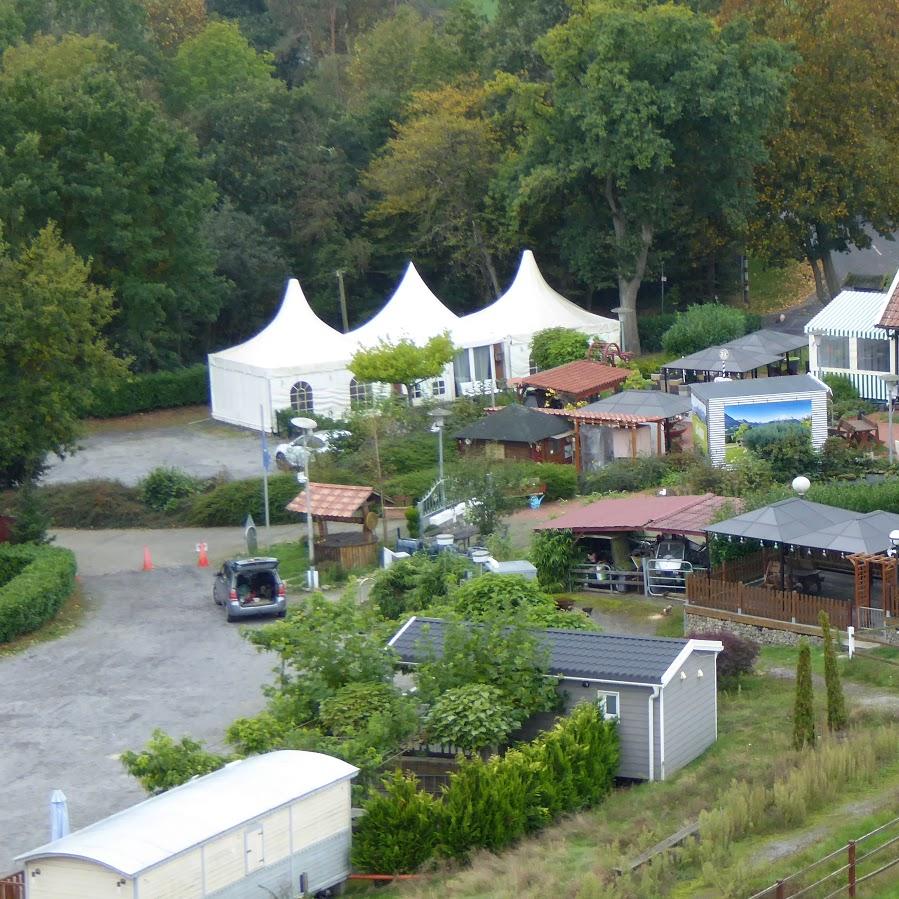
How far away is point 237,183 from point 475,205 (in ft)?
28.9

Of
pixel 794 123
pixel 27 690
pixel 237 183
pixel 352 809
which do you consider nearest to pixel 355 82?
pixel 237 183

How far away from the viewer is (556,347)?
50.2 meters

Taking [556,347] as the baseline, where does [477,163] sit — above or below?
above

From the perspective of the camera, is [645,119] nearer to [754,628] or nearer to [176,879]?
[754,628]

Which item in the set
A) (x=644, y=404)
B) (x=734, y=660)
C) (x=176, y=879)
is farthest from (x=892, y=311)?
(x=176, y=879)

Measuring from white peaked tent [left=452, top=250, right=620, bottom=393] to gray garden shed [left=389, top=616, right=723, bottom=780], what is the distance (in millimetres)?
27230

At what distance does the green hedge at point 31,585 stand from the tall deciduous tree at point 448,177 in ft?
95.7

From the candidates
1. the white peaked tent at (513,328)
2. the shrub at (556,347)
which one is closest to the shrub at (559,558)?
the white peaked tent at (513,328)

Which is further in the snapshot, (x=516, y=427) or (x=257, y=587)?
(x=516, y=427)

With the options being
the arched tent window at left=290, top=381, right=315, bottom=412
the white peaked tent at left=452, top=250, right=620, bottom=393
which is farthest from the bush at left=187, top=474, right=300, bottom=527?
the white peaked tent at left=452, top=250, right=620, bottom=393

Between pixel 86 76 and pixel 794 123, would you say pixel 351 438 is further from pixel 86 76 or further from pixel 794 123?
pixel 794 123

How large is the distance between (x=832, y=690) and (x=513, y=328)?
30.5 meters

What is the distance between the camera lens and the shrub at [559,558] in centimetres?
3114

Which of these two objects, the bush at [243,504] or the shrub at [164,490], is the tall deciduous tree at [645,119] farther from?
the shrub at [164,490]
